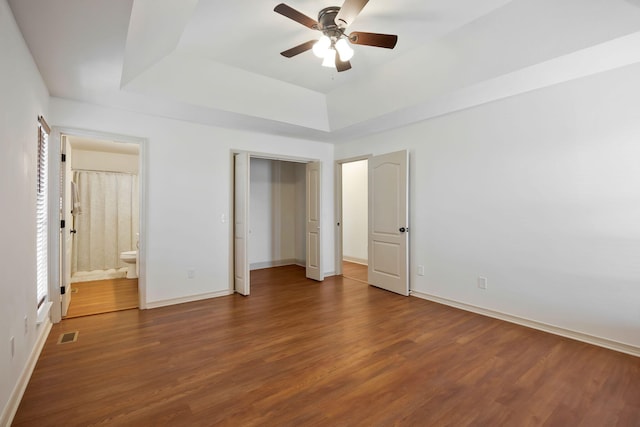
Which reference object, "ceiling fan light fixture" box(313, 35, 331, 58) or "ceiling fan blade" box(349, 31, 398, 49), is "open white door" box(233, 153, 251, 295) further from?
"ceiling fan blade" box(349, 31, 398, 49)

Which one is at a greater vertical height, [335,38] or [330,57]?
[335,38]

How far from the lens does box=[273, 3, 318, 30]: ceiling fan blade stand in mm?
2029

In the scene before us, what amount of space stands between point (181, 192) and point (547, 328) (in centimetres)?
452

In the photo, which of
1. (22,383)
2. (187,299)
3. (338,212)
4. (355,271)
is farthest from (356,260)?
(22,383)

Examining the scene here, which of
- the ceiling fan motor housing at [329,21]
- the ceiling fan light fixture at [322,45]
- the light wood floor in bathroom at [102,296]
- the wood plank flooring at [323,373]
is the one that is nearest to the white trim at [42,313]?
the wood plank flooring at [323,373]

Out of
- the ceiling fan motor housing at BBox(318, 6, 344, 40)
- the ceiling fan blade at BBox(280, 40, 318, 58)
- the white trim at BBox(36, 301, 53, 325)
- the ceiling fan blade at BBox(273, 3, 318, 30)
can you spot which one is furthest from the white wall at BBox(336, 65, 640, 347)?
the white trim at BBox(36, 301, 53, 325)

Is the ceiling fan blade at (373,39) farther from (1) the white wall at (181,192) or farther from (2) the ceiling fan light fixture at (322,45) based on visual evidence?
(1) the white wall at (181,192)

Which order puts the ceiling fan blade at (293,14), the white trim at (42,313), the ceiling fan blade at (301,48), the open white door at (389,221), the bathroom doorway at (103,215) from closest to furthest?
the ceiling fan blade at (293,14)
the ceiling fan blade at (301,48)
the white trim at (42,313)
the open white door at (389,221)
the bathroom doorway at (103,215)

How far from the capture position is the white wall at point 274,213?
260 inches

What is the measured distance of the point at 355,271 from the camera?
6.18 metres

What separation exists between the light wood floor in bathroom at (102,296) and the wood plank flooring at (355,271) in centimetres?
344

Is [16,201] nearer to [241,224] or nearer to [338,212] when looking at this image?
[241,224]

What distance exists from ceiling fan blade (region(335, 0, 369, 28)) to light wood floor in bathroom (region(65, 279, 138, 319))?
3.97 metres

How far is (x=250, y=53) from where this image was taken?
3.26 meters
